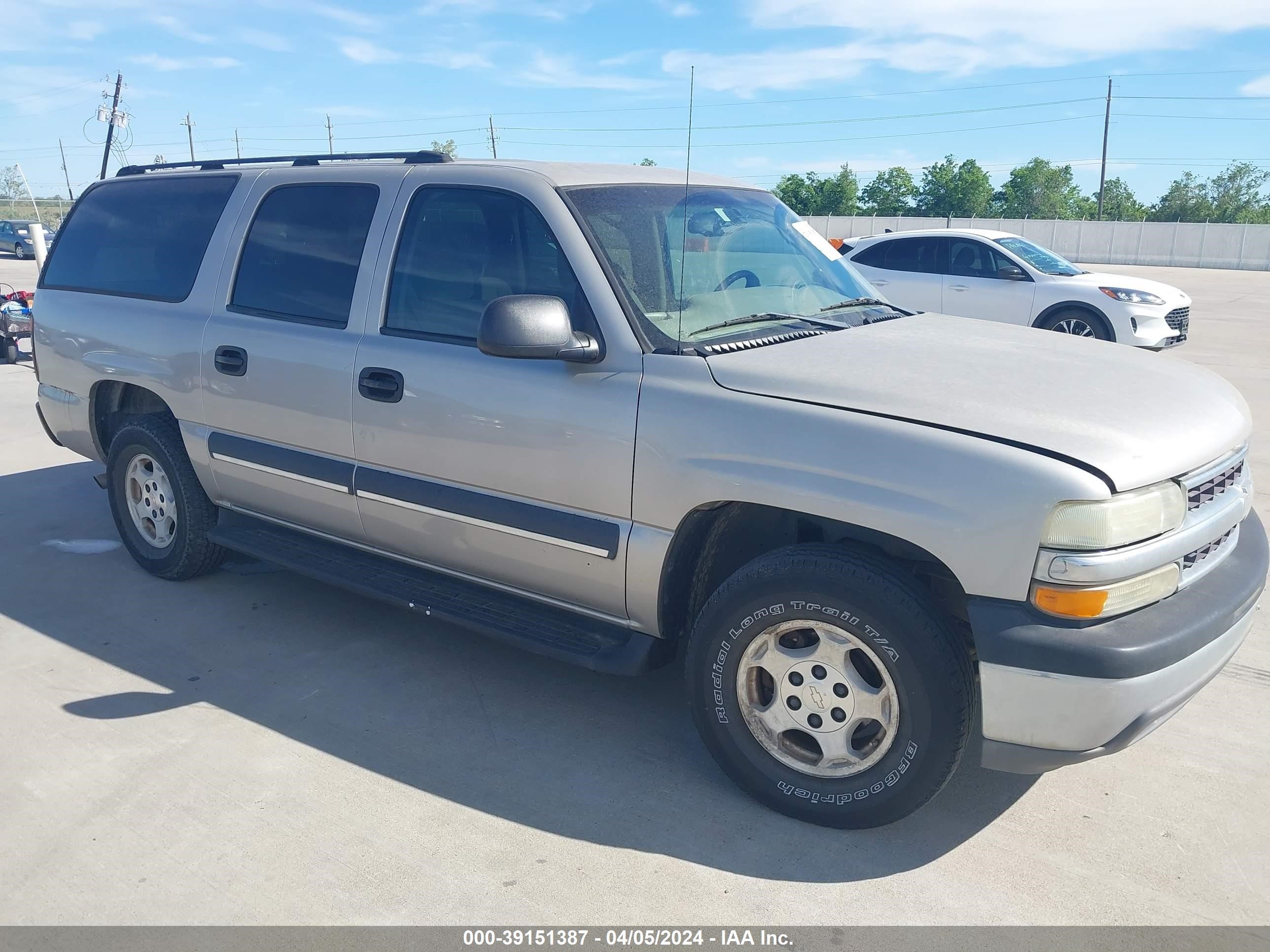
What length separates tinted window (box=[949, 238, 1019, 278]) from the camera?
1212 centimetres

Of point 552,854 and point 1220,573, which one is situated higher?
point 1220,573

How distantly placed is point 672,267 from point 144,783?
2.49m

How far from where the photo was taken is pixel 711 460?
3137mm

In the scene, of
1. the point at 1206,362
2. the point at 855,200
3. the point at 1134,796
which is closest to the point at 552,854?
the point at 1134,796

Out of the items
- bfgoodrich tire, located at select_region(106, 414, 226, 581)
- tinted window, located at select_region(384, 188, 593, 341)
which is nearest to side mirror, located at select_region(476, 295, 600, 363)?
tinted window, located at select_region(384, 188, 593, 341)

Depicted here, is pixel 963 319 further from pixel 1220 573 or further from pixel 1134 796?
pixel 1134 796

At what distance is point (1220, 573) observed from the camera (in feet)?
10.2

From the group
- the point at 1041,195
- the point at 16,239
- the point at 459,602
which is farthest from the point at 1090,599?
the point at 1041,195

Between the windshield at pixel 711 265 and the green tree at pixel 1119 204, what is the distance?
272 feet

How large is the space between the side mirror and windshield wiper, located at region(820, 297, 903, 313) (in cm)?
116

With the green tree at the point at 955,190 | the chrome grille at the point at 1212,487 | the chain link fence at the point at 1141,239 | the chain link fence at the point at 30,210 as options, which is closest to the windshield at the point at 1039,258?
the chrome grille at the point at 1212,487

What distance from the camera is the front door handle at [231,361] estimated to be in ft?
14.5

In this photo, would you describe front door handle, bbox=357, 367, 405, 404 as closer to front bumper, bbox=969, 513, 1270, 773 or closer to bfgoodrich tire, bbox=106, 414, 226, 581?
bfgoodrich tire, bbox=106, 414, 226, 581

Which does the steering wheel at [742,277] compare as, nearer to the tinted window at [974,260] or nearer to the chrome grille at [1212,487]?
the chrome grille at [1212,487]
